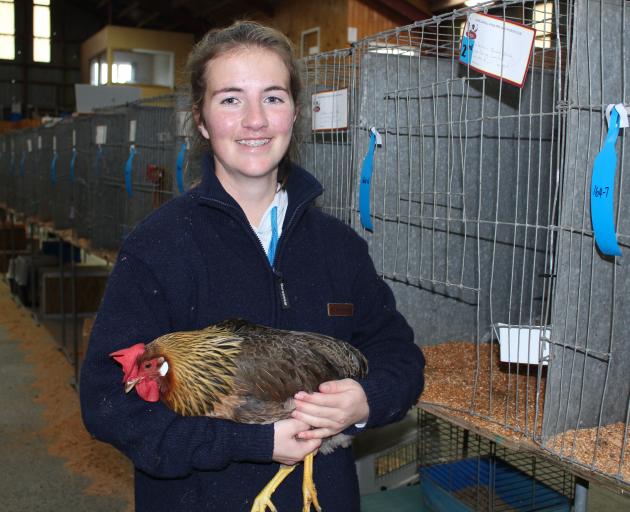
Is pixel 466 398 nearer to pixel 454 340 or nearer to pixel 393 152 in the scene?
pixel 454 340

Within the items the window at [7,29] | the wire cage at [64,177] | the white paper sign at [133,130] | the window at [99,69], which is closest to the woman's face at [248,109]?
the white paper sign at [133,130]

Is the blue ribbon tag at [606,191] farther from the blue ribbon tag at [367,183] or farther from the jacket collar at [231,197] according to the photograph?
the blue ribbon tag at [367,183]

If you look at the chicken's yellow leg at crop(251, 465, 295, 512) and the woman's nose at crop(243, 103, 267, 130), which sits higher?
the woman's nose at crop(243, 103, 267, 130)

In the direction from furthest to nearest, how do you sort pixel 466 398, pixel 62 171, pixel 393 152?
pixel 62 171
pixel 393 152
pixel 466 398

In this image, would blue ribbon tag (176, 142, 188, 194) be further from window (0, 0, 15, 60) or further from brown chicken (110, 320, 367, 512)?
window (0, 0, 15, 60)

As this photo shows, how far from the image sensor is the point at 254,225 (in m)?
1.42

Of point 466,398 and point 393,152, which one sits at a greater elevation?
point 393,152

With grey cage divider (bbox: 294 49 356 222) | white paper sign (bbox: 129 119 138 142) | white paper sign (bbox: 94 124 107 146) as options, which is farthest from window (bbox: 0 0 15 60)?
grey cage divider (bbox: 294 49 356 222)

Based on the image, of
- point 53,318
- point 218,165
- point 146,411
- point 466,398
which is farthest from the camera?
point 53,318

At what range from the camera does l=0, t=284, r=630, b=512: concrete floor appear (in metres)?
2.77

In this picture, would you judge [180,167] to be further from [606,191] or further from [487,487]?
[606,191]

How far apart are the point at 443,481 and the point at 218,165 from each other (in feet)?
5.72

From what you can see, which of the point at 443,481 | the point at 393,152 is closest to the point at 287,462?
the point at 393,152

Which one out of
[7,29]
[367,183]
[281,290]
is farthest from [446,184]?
[7,29]
